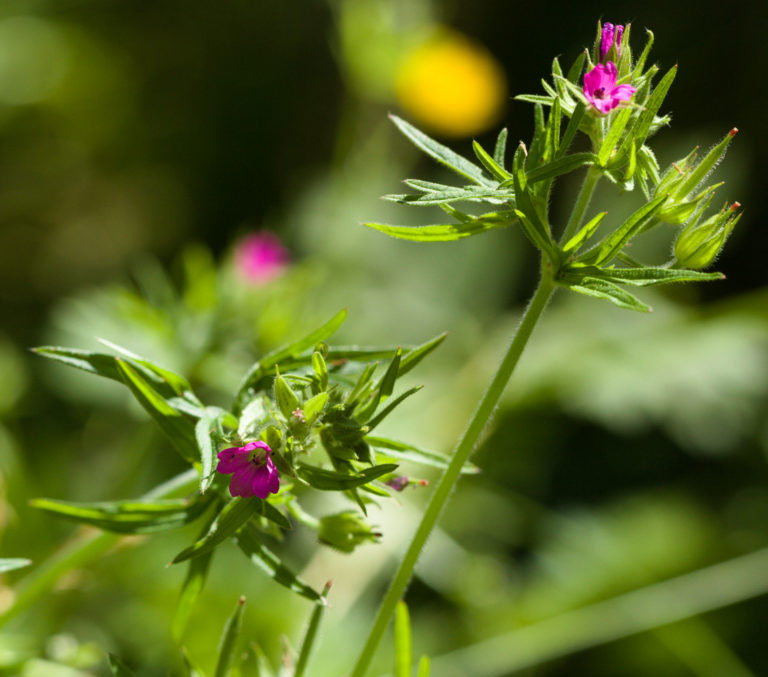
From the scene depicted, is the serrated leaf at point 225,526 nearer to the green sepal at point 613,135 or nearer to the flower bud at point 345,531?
the flower bud at point 345,531

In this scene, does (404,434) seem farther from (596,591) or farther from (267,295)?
(267,295)

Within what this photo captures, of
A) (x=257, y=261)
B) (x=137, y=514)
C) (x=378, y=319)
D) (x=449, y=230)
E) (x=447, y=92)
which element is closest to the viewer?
(x=449, y=230)

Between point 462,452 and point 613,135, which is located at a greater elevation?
point 613,135

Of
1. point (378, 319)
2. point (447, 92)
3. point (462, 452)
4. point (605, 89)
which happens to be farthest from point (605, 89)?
point (447, 92)

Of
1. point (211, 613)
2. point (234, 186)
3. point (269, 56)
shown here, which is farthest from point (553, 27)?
point (211, 613)

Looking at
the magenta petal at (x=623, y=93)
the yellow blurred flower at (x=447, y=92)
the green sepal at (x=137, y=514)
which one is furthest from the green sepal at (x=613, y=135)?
the yellow blurred flower at (x=447, y=92)

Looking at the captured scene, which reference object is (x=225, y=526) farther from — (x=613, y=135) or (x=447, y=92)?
(x=447, y=92)

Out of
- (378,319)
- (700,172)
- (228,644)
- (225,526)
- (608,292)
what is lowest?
(378,319)
